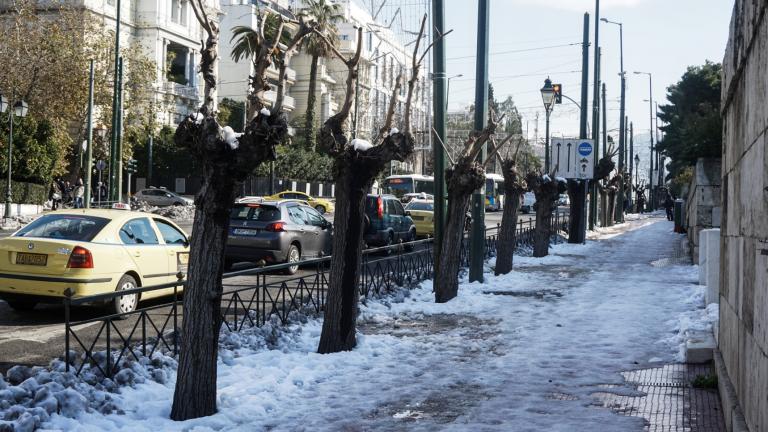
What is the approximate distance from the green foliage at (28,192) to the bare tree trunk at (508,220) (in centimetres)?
2449

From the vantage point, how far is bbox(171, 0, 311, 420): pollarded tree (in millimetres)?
6586

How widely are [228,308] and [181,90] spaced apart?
162 ft

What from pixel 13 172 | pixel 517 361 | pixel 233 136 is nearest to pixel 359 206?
pixel 517 361

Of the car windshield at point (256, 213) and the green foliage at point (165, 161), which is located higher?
the green foliage at point (165, 161)

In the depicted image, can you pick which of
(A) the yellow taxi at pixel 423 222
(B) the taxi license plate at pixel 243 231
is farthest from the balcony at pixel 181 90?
(B) the taxi license plate at pixel 243 231

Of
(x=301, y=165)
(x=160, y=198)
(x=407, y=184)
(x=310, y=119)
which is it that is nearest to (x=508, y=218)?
(x=160, y=198)

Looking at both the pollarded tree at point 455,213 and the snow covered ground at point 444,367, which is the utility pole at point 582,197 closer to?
the snow covered ground at point 444,367

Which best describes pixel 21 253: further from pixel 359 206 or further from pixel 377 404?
pixel 377 404

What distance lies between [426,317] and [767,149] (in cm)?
811

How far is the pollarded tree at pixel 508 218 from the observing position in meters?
18.8

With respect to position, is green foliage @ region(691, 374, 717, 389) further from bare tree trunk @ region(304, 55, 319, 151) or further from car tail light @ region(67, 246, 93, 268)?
bare tree trunk @ region(304, 55, 319, 151)

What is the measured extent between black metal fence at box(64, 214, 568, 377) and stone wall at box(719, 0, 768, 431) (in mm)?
4636

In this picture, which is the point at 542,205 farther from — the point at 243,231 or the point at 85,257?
the point at 85,257

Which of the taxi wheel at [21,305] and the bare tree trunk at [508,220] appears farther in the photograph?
the bare tree trunk at [508,220]
